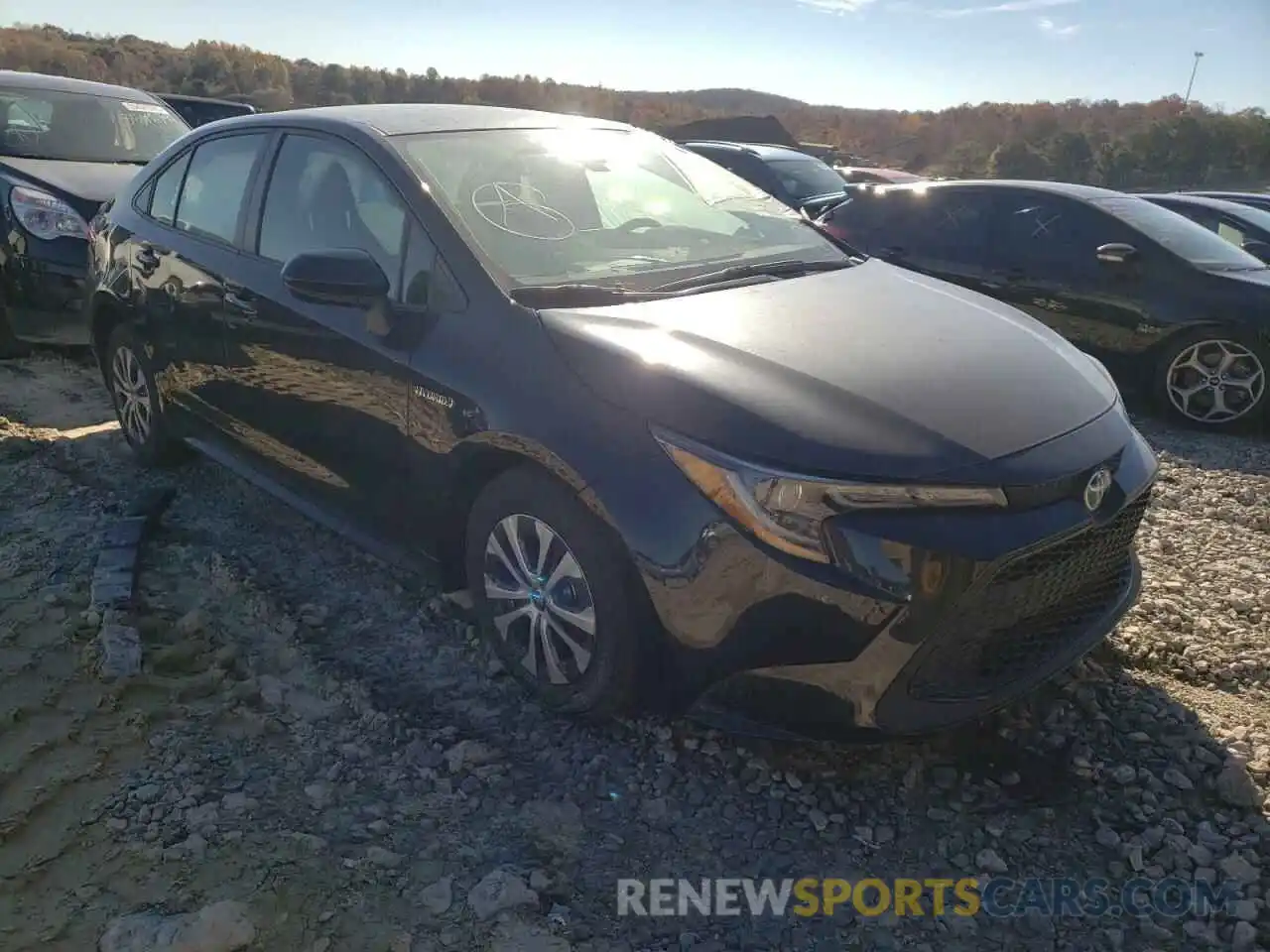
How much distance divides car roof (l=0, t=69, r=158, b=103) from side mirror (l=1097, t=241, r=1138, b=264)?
7.24m

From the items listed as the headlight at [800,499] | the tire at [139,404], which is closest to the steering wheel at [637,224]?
the headlight at [800,499]

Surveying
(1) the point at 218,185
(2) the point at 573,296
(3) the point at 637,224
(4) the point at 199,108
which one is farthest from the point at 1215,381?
(4) the point at 199,108

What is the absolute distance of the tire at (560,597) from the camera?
2.50 metres

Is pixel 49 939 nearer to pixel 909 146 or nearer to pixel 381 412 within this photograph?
pixel 381 412

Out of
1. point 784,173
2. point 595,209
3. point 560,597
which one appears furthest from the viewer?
point 784,173

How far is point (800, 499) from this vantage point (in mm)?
2215

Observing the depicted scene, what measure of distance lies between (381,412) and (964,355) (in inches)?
71.3

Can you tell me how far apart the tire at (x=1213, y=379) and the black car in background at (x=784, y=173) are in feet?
16.2

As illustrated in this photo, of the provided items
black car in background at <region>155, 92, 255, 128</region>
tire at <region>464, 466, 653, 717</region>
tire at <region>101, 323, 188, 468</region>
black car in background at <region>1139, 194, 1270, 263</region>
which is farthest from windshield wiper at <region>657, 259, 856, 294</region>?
black car in background at <region>155, 92, 255, 128</region>

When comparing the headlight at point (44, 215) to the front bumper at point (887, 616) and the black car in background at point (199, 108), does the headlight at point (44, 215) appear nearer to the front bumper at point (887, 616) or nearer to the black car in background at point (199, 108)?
the front bumper at point (887, 616)

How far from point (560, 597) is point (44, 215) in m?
5.07

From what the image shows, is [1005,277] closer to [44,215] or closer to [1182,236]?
[1182,236]

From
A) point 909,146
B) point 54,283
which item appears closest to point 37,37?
point 909,146

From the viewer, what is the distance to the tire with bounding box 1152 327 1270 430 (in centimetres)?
580
